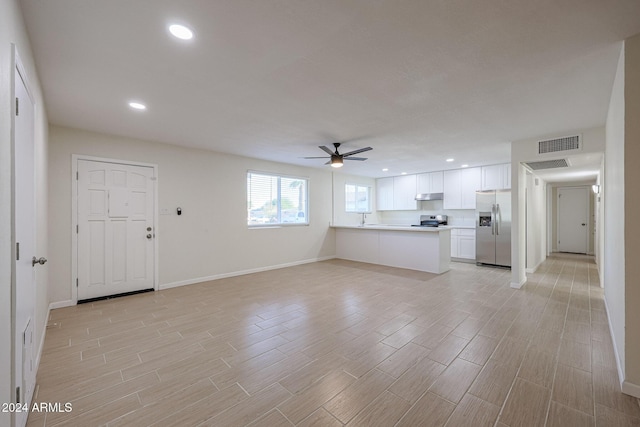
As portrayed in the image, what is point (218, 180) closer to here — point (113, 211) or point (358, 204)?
point (113, 211)

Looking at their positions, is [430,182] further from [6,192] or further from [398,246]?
[6,192]

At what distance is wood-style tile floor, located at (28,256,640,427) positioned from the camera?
1.77 m

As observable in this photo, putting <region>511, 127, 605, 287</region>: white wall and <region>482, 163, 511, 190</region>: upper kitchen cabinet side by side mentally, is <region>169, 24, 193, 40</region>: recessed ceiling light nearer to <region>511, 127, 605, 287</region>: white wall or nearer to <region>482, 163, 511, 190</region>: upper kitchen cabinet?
<region>511, 127, 605, 287</region>: white wall

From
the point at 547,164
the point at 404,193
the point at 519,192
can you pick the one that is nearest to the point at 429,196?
the point at 404,193

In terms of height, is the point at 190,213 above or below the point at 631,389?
above

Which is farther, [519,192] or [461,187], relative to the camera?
[461,187]

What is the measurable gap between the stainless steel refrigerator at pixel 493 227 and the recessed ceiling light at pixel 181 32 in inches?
265

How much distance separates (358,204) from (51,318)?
726 cm

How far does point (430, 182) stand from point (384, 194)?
160cm

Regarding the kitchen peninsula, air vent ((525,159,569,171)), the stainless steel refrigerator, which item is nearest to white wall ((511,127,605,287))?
air vent ((525,159,569,171))

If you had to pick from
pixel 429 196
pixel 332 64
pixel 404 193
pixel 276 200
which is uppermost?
pixel 332 64

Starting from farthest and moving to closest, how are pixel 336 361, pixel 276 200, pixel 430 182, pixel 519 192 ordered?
pixel 430 182, pixel 276 200, pixel 519 192, pixel 336 361

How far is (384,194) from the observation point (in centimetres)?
900

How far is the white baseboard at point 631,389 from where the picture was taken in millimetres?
1926
